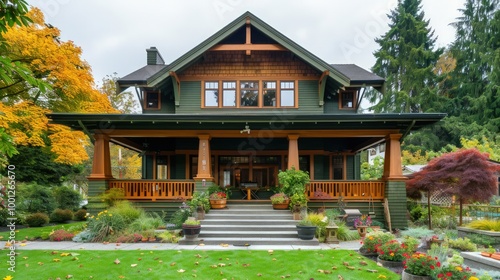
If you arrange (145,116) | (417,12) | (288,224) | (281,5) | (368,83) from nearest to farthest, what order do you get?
1. (288,224)
2. (145,116)
3. (368,83)
4. (281,5)
5. (417,12)

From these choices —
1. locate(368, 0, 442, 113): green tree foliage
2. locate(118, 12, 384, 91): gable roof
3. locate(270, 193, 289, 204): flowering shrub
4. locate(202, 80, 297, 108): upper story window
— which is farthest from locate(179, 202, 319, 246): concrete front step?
locate(368, 0, 442, 113): green tree foliage

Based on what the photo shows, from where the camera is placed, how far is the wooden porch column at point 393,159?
12.2 meters

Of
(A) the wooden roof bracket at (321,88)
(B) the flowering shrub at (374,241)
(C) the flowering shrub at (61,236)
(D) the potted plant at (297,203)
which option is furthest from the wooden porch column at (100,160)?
(B) the flowering shrub at (374,241)

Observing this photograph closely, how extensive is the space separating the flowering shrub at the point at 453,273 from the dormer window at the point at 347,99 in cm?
1119

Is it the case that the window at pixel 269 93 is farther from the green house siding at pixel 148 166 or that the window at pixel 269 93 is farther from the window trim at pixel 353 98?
the green house siding at pixel 148 166

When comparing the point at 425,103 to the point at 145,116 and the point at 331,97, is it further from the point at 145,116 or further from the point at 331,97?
the point at 145,116

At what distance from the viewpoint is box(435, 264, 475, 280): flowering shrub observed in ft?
17.1

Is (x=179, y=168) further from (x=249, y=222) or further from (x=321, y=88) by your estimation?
(x=321, y=88)

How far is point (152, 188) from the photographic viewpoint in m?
13.1

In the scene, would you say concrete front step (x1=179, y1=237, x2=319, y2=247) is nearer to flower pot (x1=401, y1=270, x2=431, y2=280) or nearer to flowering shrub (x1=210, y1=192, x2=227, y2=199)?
flowering shrub (x1=210, y1=192, x2=227, y2=199)

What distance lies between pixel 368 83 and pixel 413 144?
947 inches

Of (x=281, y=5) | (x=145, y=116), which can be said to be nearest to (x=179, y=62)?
(x=145, y=116)

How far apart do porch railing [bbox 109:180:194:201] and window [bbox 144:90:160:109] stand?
4356mm

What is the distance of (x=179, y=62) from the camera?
46.4ft
